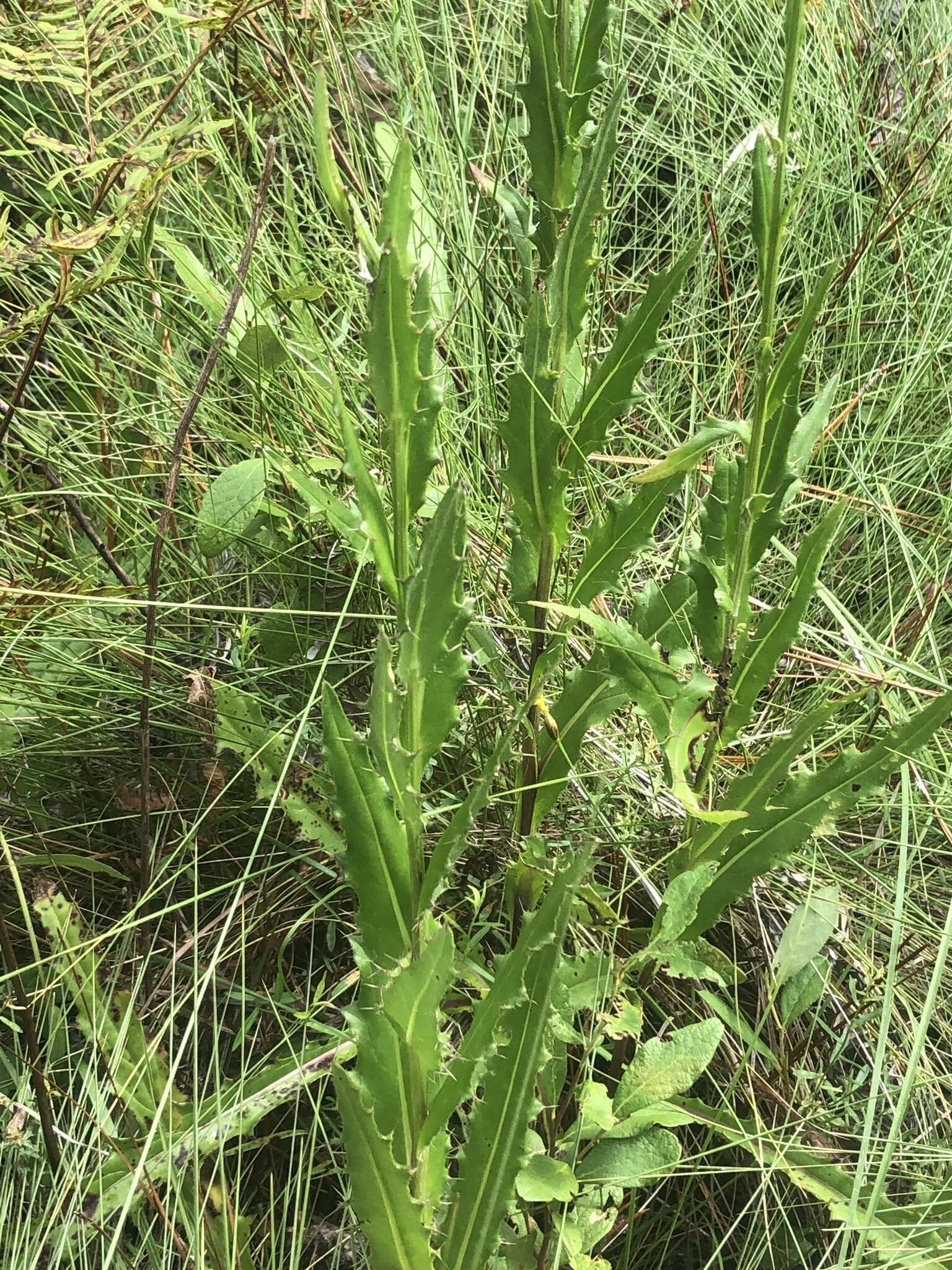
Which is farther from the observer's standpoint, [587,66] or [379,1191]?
[587,66]

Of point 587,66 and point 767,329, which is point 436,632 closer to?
point 767,329

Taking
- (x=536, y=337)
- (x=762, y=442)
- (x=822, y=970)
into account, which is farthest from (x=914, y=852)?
(x=536, y=337)

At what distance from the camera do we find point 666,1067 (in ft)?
2.84

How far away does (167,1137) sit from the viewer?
2.81 feet

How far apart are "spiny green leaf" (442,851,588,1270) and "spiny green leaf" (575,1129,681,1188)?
0.16 m

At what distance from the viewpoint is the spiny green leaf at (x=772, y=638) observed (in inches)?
32.1

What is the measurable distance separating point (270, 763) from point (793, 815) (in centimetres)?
48

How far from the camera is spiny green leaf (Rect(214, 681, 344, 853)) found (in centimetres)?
Answer: 104

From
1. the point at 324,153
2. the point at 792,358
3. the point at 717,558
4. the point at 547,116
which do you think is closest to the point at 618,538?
the point at 717,558

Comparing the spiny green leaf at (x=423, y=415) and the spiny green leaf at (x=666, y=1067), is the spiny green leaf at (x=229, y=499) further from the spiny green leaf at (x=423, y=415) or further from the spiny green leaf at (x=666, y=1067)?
the spiny green leaf at (x=666, y=1067)

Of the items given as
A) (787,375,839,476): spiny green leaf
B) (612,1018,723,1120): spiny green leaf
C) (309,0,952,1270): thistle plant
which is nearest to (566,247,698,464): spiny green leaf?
(309,0,952,1270): thistle plant

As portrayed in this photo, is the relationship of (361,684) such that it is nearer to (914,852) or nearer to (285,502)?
(285,502)

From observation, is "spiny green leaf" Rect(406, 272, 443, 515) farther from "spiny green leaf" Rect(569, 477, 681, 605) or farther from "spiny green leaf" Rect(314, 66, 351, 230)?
"spiny green leaf" Rect(569, 477, 681, 605)

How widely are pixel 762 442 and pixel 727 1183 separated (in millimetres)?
638
